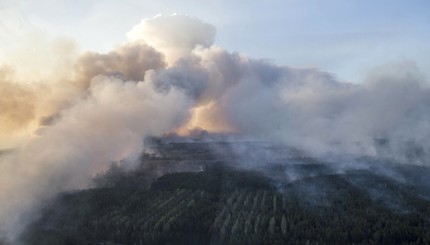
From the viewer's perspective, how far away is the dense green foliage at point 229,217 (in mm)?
119250

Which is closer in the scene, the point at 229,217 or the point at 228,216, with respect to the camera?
the point at 229,217

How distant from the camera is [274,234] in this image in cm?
12031

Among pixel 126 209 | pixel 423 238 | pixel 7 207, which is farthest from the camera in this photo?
pixel 126 209

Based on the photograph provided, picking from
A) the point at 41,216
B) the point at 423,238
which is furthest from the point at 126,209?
the point at 423,238

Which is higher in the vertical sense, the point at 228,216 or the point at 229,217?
the point at 228,216

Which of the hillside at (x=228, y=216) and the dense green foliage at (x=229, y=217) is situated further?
the hillside at (x=228, y=216)

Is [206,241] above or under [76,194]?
under

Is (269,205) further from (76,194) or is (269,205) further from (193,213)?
(76,194)

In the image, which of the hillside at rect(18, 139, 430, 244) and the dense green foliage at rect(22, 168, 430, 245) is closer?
the dense green foliage at rect(22, 168, 430, 245)

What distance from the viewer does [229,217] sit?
138 m

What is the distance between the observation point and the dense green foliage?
11925 centimetres

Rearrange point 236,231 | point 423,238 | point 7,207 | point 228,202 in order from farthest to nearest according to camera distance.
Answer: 1. point 228,202
2. point 236,231
3. point 423,238
4. point 7,207

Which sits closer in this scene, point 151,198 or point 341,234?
point 341,234

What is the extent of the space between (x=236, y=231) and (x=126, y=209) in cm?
4023
